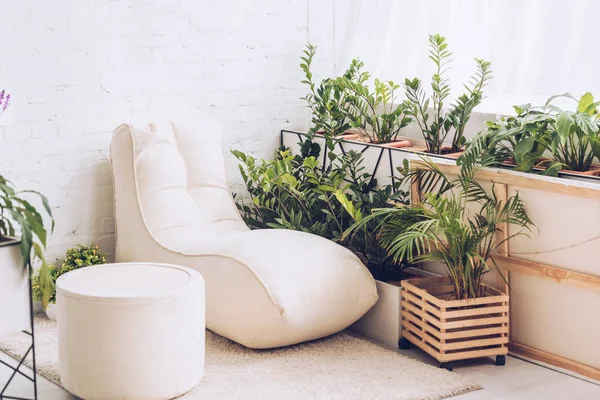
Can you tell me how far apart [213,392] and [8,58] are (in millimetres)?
1706

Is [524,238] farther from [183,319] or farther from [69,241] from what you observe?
[69,241]

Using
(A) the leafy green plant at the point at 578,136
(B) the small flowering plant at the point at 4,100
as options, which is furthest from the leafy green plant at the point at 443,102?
(B) the small flowering plant at the point at 4,100

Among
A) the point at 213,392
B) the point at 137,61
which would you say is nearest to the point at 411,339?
the point at 213,392

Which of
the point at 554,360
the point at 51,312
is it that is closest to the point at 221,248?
the point at 51,312

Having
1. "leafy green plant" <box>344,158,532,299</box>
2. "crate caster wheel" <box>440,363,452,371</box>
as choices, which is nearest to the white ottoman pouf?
"leafy green plant" <box>344,158,532,299</box>

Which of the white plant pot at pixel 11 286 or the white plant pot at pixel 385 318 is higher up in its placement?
the white plant pot at pixel 11 286

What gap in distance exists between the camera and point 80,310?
276 cm

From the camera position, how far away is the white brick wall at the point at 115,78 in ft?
12.1

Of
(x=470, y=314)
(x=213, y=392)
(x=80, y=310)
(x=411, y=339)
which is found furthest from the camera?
(x=411, y=339)

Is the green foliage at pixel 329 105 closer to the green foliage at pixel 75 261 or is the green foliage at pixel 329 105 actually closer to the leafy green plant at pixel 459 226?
the leafy green plant at pixel 459 226

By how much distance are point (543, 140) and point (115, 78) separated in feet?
6.32

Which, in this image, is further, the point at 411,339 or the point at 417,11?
the point at 417,11

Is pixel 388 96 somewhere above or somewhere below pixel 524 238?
above

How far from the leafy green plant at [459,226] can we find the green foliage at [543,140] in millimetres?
125
